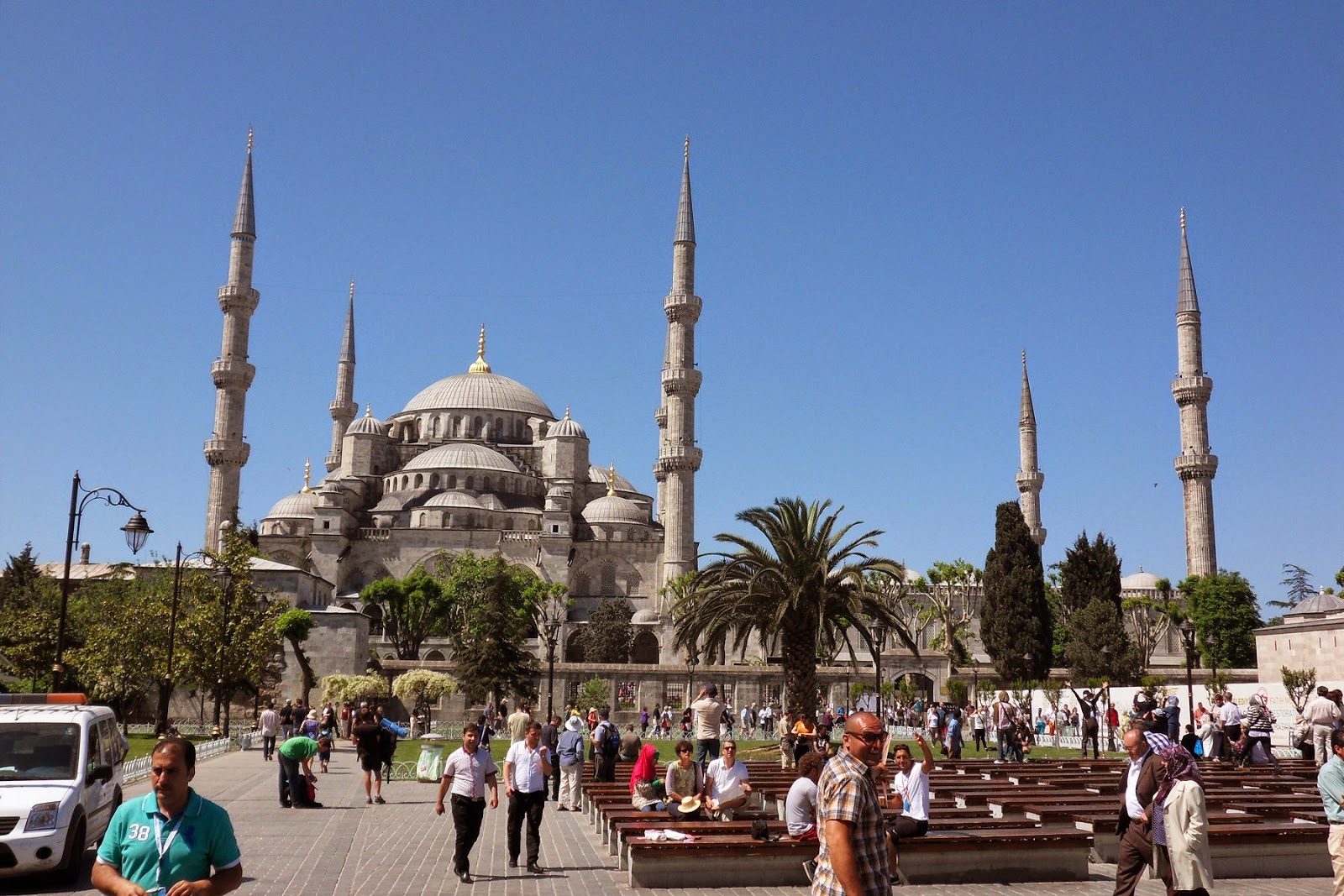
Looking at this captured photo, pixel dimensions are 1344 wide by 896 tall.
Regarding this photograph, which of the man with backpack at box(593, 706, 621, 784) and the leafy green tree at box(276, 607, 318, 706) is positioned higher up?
the leafy green tree at box(276, 607, 318, 706)

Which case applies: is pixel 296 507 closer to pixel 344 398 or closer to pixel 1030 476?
pixel 344 398

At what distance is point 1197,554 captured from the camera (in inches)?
2121

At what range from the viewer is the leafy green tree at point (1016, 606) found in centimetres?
4434

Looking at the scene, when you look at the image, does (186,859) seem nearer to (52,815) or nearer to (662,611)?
(52,815)

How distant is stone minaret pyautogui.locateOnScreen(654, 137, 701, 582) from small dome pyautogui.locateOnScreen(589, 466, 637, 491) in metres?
16.9

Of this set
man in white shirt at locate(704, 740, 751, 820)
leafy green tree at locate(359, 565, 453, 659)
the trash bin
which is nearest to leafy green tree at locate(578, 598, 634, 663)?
leafy green tree at locate(359, 565, 453, 659)

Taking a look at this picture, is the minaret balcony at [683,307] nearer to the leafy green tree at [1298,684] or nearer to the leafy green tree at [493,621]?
the leafy green tree at [493,621]

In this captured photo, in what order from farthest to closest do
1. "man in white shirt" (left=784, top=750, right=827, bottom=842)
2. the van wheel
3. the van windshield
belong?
the van windshield
"man in white shirt" (left=784, top=750, right=827, bottom=842)
the van wheel

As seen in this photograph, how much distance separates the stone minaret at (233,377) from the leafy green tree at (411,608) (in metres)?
7.90

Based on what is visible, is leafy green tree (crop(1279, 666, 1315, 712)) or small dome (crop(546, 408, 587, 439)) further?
small dome (crop(546, 408, 587, 439))

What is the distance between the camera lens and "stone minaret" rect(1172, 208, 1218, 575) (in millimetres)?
53219

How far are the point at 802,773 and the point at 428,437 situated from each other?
222ft

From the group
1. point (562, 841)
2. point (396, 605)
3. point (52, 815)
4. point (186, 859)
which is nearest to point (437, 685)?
point (396, 605)

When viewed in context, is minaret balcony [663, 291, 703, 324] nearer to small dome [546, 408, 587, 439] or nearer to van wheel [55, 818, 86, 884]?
small dome [546, 408, 587, 439]
